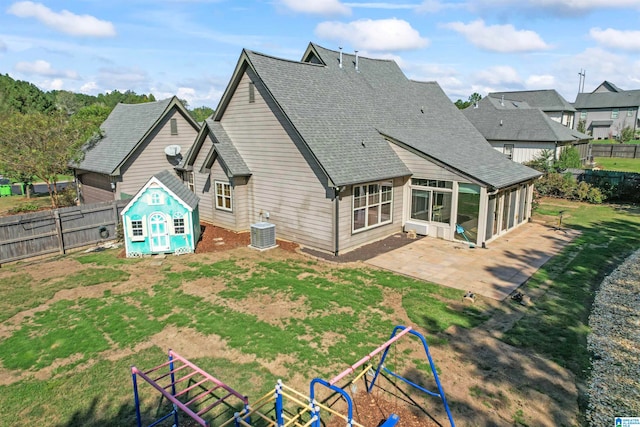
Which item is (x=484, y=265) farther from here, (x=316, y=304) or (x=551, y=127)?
(x=551, y=127)

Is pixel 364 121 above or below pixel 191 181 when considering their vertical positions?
above

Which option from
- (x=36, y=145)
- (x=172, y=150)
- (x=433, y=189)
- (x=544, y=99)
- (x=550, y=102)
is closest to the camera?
(x=433, y=189)

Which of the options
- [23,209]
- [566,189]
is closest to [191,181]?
[23,209]

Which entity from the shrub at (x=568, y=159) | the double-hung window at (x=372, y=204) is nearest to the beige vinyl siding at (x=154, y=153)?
the double-hung window at (x=372, y=204)

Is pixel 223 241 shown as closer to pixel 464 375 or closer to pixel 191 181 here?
pixel 191 181

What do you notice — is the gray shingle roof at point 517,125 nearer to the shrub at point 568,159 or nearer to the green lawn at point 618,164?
the shrub at point 568,159

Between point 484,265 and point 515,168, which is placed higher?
point 515,168

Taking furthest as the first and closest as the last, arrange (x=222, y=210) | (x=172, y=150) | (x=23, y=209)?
(x=23, y=209) < (x=172, y=150) < (x=222, y=210)

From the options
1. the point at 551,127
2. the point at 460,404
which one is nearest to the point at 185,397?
the point at 460,404
